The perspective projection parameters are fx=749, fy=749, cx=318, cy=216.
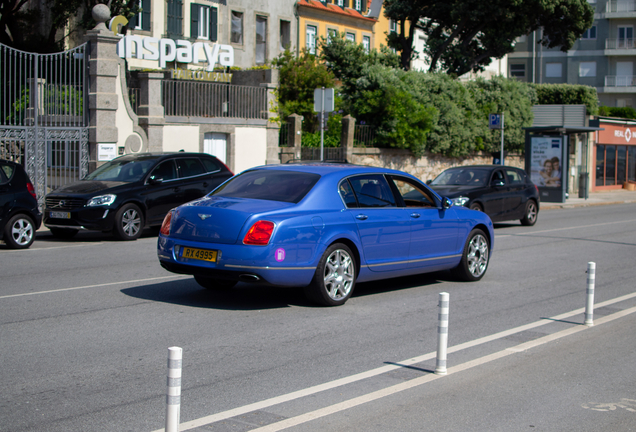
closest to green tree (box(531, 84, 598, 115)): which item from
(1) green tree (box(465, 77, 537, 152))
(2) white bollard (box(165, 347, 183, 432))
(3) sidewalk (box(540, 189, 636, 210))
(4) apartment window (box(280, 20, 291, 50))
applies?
(1) green tree (box(465, 77, 537, 152))

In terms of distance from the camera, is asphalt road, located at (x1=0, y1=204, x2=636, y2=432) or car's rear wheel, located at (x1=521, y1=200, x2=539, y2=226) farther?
car's rear wheel, located at (x1=521, y1=200, x2=539, y2=226)

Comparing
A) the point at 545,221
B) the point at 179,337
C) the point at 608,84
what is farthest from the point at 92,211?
the point at 608,84

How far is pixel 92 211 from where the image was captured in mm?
14461

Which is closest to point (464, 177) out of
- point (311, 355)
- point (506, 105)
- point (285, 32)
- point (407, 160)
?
point (407, 160)

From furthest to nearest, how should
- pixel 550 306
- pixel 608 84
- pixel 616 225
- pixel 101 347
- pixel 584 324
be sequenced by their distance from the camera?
1. pixel 608 84
2. pixel 616 225
3. pixel 550 306
4. pixel 584 324
5. pixel 101 347

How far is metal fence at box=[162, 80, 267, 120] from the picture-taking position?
22359 mm

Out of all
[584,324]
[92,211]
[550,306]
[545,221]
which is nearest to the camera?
[584,324]

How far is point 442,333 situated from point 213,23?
1474 inches

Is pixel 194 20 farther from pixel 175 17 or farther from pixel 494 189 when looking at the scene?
pixel 494 189

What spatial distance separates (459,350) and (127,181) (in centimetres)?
1033

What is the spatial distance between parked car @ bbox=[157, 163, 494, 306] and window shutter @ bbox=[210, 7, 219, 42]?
33117 millimetres

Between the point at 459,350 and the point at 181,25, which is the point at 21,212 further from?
the point at 181,25

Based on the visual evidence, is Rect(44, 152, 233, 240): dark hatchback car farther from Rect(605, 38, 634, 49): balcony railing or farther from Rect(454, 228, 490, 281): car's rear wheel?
Rect(605, 38, 634, 49): balcony railing

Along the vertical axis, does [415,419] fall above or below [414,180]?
below
